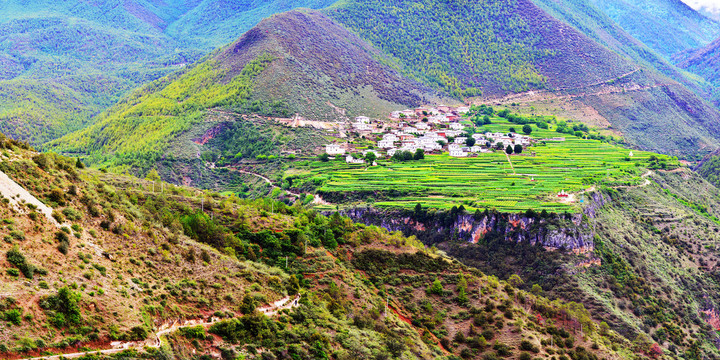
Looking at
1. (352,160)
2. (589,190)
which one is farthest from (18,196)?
(352,160)

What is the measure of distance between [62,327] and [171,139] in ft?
289

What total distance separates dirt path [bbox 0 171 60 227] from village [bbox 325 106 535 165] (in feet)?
248

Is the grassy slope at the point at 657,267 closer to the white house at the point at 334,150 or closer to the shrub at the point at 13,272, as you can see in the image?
the white house at the point at 334,150

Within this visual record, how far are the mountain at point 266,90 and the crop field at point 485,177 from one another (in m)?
25.2

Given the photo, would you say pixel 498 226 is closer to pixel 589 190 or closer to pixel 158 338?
pixel 589 190

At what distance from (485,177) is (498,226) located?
19.2 metres

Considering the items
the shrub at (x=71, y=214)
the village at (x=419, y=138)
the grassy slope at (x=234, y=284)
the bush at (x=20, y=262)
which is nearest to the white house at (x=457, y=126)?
the village at (x=419, y=138)

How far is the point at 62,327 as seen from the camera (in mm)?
26969

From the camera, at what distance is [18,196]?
32.5 meters

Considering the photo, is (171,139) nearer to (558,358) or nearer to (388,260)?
(388,260)

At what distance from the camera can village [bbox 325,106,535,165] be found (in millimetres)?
113312

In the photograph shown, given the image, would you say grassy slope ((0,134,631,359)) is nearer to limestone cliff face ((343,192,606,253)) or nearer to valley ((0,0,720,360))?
valley ((0,0,720,360))

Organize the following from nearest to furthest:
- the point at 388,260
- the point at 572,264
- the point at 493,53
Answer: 1. the point at 388,260
2. the point at 572,264
3. the point at 493,53

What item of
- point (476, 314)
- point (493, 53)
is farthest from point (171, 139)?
point (493, 53)
